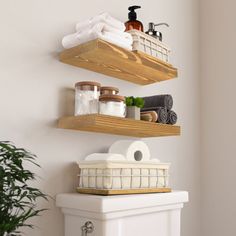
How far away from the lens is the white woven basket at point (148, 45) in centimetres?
136

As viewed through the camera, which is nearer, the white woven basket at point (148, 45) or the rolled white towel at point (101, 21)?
the rolled white towel at point (101, 21)

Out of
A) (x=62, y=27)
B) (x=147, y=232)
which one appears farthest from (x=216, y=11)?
(x=147, y=232)

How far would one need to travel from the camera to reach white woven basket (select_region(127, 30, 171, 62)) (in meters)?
1.36

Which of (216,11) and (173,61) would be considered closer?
(173,61)

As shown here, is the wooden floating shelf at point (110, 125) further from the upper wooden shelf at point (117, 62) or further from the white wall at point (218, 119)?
the white wall at point (218, 119)

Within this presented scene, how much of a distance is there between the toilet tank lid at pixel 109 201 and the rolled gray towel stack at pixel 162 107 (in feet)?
1.01

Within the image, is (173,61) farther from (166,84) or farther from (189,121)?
(189,121)

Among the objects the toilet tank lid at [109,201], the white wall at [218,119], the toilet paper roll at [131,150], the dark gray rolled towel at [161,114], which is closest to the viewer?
the toilet tank lid at [109,201]

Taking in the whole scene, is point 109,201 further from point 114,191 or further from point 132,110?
point 132,110

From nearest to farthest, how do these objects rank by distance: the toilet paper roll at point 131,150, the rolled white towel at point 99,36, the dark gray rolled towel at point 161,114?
the rolled white towel at point 99,36 → the toilet paper roll at point 131,150 → the dark gray rolled towel at point 161,114

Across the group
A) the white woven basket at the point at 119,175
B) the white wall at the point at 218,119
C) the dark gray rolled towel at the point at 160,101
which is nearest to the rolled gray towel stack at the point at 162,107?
the dark gray rolled towel at the point at 160,101

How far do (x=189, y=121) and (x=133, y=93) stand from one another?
492 millimetres

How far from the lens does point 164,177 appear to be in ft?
4.47

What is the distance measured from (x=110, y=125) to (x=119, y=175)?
17 cm
